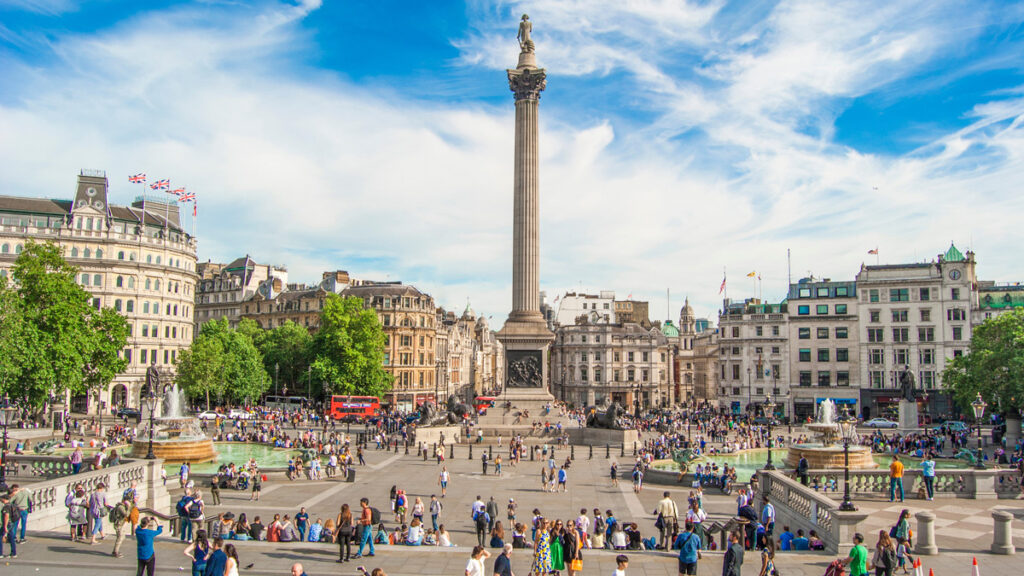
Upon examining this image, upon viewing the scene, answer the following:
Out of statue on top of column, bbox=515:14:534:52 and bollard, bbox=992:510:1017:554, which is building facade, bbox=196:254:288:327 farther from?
bollard, bbox=992:510:1017:554

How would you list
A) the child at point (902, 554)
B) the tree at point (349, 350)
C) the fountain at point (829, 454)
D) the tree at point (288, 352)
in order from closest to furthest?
the child at point (902, 554) → the fountain at point (829, 454) → the tree at point (349, 350) → the tree at point (288, 352)

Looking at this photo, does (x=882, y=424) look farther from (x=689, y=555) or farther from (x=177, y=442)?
(x=689, y=555)

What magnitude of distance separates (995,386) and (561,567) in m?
42.6

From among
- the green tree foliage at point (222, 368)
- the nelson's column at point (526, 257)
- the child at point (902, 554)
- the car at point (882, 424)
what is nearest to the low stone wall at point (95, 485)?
the child at point (902, 554)

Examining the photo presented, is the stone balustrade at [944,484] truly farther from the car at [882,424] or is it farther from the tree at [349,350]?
the tree at [349,350]

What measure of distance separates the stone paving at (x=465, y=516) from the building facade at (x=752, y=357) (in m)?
42.1

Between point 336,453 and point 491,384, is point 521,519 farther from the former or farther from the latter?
point 491,384

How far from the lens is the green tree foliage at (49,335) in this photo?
4009 centimetres

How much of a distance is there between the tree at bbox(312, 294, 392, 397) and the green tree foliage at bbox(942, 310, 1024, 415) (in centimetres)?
5088

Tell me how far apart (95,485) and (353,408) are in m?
44.7

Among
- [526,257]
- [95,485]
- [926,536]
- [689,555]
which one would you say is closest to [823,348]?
[526,257]

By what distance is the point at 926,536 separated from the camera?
17156mm

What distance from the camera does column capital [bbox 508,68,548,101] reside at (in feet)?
193

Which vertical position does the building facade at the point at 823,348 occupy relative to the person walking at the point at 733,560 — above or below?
above
